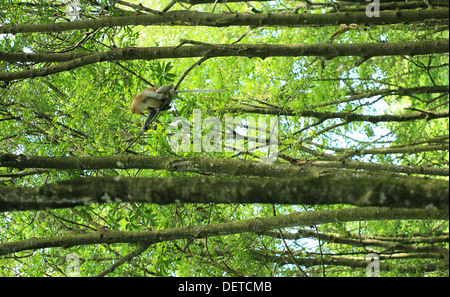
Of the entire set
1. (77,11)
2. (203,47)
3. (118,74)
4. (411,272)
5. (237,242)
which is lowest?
(411,272)

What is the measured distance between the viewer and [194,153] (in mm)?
4836

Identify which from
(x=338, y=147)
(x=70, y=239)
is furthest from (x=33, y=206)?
(x=338, y=147)

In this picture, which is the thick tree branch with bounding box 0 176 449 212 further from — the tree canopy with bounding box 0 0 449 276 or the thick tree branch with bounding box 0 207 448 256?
the thick tree branch with bounding box 0 207 448 256

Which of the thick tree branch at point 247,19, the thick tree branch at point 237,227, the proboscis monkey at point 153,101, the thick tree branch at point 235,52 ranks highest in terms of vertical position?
the thick tree branch at point 247,19

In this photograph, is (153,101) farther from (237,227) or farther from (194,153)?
(237,227)

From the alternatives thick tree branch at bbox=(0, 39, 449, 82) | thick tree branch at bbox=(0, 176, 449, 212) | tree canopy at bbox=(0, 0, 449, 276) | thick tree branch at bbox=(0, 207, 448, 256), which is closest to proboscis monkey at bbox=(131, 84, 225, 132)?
tree canopy at bbox=(0, 0, 449, 276)

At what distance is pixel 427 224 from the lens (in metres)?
7.20

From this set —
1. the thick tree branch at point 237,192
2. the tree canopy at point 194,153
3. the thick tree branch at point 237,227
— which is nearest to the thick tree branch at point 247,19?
the tree canopy at point 194,153

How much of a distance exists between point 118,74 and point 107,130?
Result: 0.91 metres

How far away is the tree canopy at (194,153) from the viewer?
2285 mm

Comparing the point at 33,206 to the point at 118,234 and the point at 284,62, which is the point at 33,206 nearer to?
the point at 118,234

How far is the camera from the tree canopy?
7.50 feet

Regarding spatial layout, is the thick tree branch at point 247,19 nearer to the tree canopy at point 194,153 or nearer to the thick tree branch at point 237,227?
the tree canopy at point 194,153

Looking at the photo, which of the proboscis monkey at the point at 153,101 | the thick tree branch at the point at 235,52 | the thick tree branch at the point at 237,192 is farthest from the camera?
the proboscis monkey at the point at 153,101
